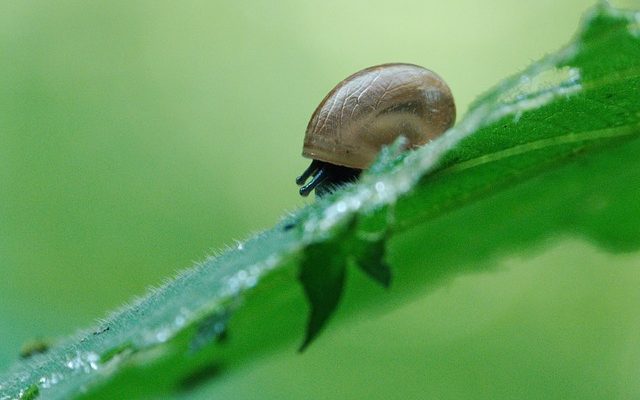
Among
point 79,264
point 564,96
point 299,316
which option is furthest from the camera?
point 79,264

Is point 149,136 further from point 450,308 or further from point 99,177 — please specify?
point 450,308

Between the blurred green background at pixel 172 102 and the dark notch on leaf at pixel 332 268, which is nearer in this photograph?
the dark notch on leaf at pixel 332 268

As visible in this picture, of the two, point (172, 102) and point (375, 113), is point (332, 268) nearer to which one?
point (375, 113)

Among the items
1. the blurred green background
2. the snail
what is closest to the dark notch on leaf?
the snail

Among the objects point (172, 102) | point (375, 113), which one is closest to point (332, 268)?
point (375, 113)

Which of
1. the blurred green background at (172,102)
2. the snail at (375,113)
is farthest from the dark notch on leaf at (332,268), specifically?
the blurred green background at (172,102)

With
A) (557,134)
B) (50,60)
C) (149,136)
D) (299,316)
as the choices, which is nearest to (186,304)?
(299,316)

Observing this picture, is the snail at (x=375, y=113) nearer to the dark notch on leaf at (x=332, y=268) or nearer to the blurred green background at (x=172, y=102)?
the dark notch on leaf at (x=332, y=268)
